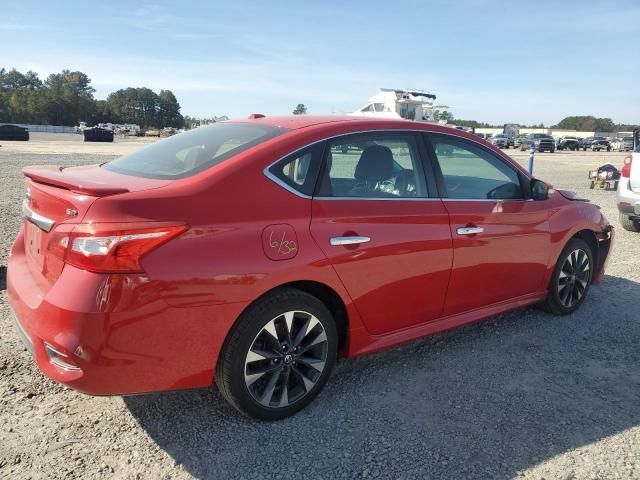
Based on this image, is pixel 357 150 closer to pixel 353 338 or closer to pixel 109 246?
pixel 353 338

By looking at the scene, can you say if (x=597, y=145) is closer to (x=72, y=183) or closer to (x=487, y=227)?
(x=487, y=227)

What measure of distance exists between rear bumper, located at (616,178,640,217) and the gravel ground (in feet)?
Answer: 15.7

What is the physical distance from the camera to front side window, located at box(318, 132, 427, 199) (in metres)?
3.14

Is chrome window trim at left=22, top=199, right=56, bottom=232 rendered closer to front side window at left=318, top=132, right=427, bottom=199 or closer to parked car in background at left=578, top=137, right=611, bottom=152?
front side window at left=318, top=132, right=427, bottom=199

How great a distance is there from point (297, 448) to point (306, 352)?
526 millimetres

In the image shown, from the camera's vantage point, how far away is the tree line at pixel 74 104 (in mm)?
101875

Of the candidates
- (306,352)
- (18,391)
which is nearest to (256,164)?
(306,352)

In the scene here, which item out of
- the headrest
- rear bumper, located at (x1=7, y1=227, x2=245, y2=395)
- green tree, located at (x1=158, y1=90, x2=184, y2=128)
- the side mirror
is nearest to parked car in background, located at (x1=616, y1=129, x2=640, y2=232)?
the side mirror

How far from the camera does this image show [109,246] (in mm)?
2334

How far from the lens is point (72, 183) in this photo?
2.57 meters

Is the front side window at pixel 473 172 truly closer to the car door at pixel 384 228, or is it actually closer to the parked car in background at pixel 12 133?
the car door at pixel 384 228

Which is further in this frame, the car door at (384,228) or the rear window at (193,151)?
the car door at (384,228)

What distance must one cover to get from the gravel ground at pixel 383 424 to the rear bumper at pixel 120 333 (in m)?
0.42

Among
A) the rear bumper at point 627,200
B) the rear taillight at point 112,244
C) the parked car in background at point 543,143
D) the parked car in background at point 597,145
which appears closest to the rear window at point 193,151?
→ the rear taillight at point 112,244
